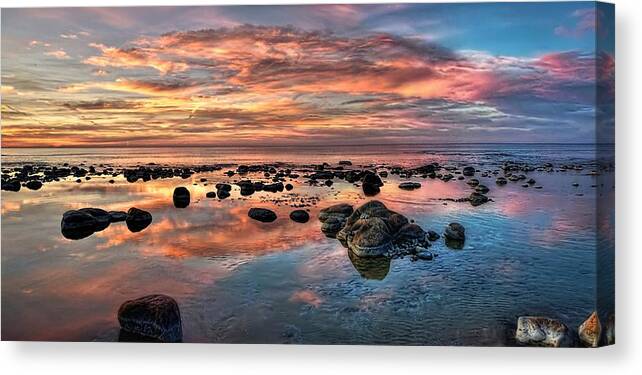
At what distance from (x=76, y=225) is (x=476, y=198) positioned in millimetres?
4661

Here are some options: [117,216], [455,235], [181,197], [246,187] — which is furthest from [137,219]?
[455,235]

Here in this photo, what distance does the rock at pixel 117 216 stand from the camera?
5.84 meters

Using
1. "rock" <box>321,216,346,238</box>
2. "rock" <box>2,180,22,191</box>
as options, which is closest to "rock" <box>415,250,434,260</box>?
"rock" <box>321,216,346,238</box>

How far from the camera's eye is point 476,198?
5863 millimetres

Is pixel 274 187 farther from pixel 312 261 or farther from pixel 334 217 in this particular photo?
pixel 312 261

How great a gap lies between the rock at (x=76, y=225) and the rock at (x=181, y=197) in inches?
36.5

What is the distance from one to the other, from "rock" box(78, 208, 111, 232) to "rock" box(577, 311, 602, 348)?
5.32 m

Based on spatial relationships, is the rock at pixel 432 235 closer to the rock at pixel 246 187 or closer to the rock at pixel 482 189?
the rock at pixel 482 189

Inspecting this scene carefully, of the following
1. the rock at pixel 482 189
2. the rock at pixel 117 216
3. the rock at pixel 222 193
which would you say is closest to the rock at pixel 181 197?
the rock at pixel 222 193

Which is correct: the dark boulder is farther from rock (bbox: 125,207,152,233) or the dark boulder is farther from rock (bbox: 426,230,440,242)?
rock (bbox: 125,207,152,233)

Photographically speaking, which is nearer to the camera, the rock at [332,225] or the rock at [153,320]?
the rock at [153,320]

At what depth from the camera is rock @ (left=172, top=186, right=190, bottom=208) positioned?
608 cm

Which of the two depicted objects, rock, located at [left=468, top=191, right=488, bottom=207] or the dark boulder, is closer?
the dark boulder

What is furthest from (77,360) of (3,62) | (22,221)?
(3,62)
